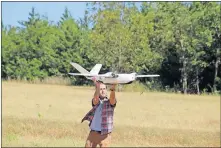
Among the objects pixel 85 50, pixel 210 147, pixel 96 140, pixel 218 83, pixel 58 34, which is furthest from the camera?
pixel 58 34

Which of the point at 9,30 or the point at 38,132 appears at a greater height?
the point at 9,30

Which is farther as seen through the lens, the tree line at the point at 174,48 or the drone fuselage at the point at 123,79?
the tree line at the point at 174,48

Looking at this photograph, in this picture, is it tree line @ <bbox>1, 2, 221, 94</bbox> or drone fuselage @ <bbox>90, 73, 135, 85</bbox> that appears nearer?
drone fuselage @ <bbox>90, 73, 135, 85</bbox>

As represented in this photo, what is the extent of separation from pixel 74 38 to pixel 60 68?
3726mm

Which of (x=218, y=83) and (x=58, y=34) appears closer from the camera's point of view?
(x=218, y=83)

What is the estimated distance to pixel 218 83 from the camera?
4603 centimetres

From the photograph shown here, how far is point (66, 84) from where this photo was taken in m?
48.7

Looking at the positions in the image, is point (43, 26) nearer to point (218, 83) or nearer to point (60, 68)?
point (60, 68)

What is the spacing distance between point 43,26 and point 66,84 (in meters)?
17.4

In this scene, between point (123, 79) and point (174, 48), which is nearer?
point (123, 79)

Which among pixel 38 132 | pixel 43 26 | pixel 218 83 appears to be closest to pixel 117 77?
pixel 38 132

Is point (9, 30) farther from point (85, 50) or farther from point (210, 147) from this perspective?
point (210, 147)

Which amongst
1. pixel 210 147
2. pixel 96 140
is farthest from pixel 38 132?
pixel 96 140

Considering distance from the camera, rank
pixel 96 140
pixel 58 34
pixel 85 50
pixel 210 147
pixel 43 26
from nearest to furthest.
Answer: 1. pixel 96 140
2. pixel 210 147
3. pixel 85 50
4. pixel 58 34
5. pixel 43 26
